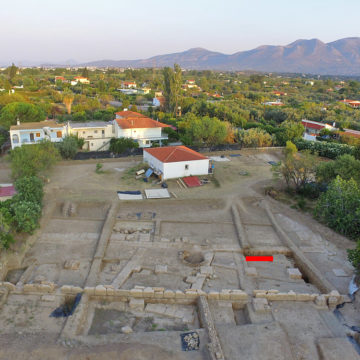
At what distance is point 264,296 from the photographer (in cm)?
1456

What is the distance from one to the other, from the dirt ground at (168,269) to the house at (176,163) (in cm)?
147

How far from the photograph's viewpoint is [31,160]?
2636 cm

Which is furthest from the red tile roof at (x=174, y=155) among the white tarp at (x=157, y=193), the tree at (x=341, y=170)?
the tree at (x=341, y=170)

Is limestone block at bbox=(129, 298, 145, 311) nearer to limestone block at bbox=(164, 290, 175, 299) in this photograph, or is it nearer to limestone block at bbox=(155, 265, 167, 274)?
limestone block at bbox=(164, 290, 175, 299)

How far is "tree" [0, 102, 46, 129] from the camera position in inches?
1702

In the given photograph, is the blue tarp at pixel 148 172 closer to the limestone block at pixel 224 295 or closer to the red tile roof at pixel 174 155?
the red tile roof at pixel 174 155

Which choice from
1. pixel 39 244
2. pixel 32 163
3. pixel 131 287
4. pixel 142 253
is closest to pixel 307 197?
pixel 142 253

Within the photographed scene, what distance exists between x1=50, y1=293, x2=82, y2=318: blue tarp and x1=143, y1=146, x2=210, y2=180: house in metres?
17.0

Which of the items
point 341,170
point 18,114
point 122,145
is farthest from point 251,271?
point 18,114

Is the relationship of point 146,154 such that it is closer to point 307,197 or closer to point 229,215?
point 229,215

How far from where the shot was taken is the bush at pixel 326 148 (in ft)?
126

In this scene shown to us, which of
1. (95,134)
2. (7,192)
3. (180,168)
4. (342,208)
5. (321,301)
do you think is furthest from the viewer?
(95,134)

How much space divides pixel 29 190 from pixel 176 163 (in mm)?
13182

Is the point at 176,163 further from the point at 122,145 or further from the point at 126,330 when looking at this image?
the point at 126,330
